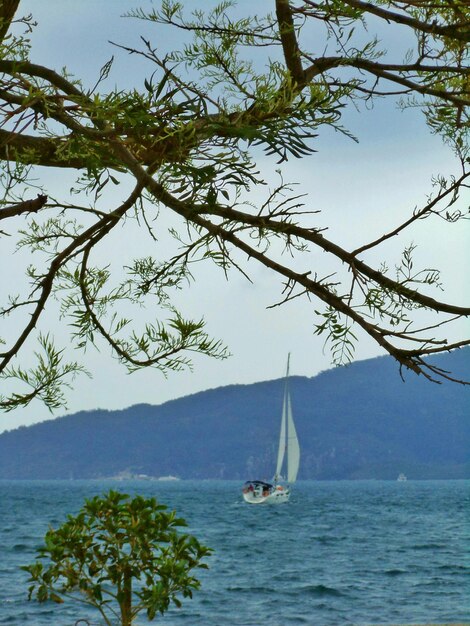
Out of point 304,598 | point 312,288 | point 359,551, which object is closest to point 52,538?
point 312,288

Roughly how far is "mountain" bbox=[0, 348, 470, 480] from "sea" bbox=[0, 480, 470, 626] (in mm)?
35039

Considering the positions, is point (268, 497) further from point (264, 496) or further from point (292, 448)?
point (292, 448)

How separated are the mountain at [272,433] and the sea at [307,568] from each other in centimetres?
3504

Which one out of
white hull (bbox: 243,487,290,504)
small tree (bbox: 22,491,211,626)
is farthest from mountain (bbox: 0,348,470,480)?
small tree (bbox: 22,491,211,626)

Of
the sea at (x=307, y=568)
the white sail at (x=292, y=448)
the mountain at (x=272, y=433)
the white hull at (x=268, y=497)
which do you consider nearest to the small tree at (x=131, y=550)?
the sea at (x=307, y=568)

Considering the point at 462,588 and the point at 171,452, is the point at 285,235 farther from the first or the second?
the point at 171,452

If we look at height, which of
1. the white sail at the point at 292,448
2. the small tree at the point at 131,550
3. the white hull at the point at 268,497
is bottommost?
the small tree at the point at 131,550

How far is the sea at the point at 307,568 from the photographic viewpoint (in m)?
13.7

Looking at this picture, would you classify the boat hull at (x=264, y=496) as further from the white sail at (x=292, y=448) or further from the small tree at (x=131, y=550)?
the small tree at (x=131, y=550)

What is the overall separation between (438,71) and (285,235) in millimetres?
628

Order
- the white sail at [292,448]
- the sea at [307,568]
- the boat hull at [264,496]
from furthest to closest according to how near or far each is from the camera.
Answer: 1. the boat hull at [264,496]
2. the white sail at [292,448]
3. the sea at [307,568]

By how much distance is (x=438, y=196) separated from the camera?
85.4 inches

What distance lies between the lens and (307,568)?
2045cm

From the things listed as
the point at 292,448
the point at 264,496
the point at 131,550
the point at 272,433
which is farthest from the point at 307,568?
the point at 272,433
